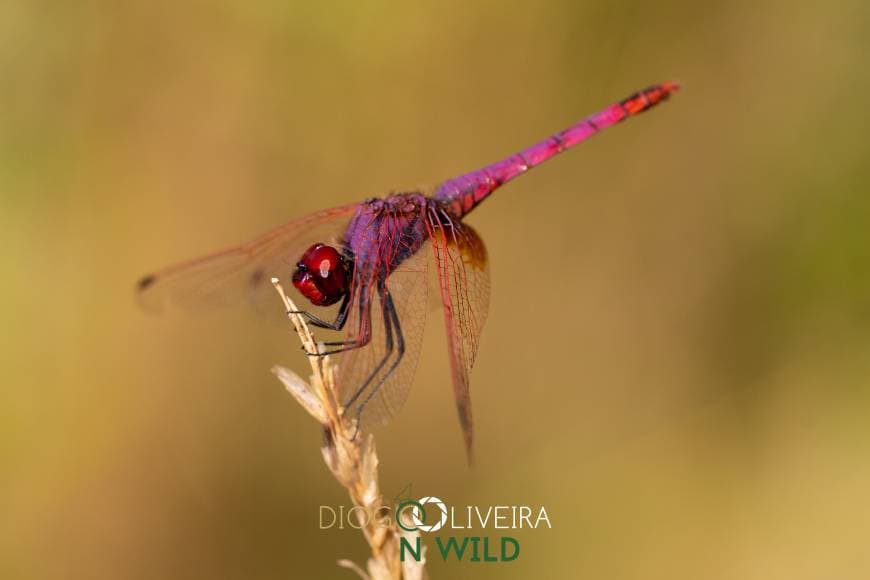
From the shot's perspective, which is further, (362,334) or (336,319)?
(336,319)

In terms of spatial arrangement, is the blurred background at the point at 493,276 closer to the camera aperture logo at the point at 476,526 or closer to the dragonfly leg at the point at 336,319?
the camera aperture logo at the point at 476,526

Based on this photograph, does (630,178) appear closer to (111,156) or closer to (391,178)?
(391,178)

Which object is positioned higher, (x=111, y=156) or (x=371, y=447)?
(x=111, y=156)

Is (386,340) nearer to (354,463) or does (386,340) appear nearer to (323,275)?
(323,275)

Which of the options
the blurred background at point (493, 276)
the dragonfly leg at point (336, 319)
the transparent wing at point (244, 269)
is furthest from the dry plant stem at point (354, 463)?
the blurred background at point (493, 276)

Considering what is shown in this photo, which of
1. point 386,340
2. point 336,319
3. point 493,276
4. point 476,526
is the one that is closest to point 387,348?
point 386,340

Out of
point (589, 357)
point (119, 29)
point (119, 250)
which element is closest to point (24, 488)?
point (119, 250)
